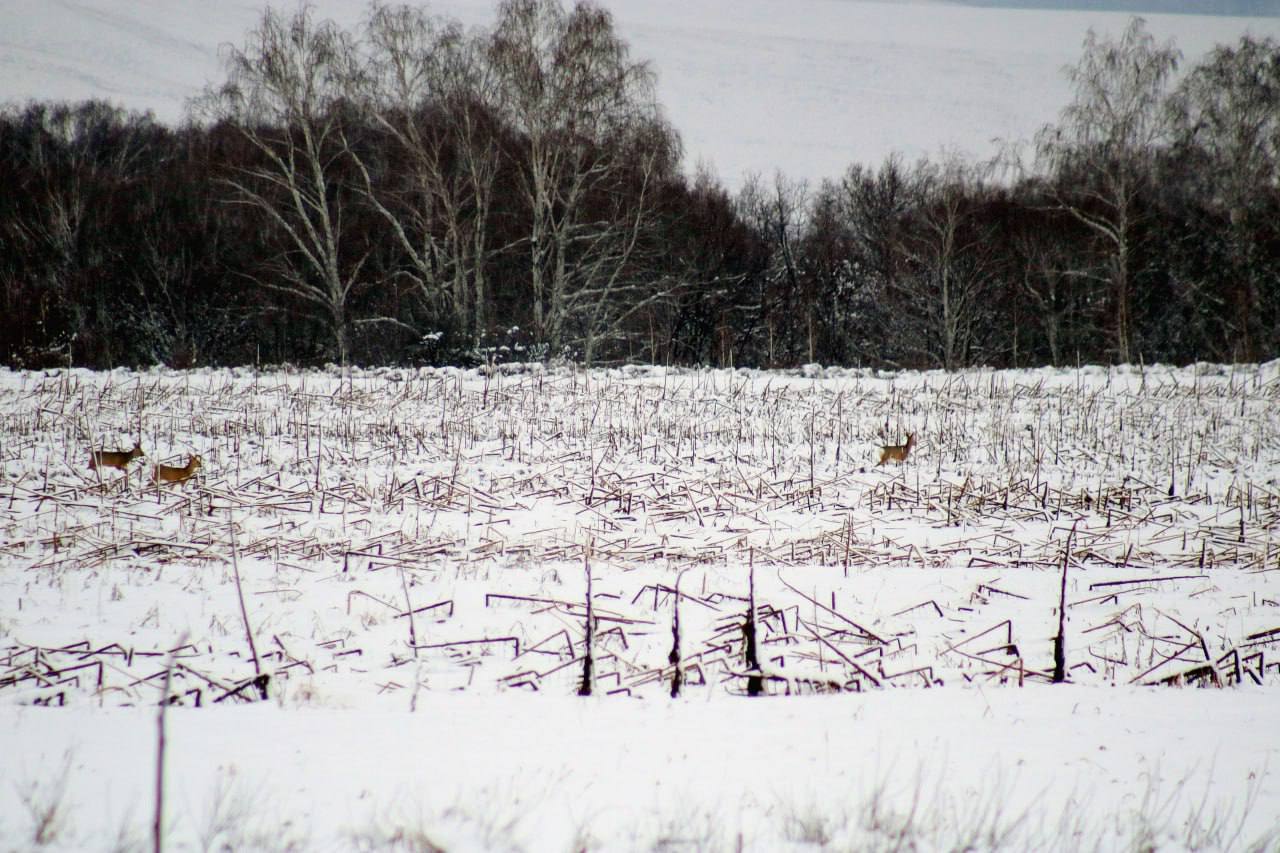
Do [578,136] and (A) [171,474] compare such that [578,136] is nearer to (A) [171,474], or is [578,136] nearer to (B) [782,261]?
(A) [171,474]

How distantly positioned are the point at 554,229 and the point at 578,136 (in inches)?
98.1

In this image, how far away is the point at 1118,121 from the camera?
2339cm

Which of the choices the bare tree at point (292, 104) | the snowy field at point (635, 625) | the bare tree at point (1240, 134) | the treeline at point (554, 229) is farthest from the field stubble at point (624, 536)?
the bare tree at point (1240, 134)

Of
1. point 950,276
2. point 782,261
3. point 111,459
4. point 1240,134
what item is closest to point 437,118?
point 111,459

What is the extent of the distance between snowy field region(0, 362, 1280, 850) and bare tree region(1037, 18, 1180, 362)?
14.5 metres

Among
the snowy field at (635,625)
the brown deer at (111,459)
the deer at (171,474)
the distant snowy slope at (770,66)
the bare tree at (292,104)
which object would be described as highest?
the distant snowy slope at (770,66)

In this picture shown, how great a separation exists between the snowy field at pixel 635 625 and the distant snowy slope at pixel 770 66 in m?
16.2

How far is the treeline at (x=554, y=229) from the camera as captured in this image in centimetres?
2058

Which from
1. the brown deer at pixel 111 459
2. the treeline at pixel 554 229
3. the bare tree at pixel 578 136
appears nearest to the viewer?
the brown deer at pixel 111 459

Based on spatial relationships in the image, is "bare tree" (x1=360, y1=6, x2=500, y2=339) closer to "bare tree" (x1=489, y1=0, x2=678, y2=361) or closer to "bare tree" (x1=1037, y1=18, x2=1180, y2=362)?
"bare tree" (x1=489, y1=0, x2=678, y2=361)

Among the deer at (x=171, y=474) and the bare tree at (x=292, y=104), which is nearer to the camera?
the deer at (x=171, y=474)

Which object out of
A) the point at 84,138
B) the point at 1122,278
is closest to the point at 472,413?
the point at 1122,278

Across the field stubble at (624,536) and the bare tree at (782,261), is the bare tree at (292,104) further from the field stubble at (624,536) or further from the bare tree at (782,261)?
the bare tree at (782,261)

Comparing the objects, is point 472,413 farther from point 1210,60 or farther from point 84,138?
point 84,138
